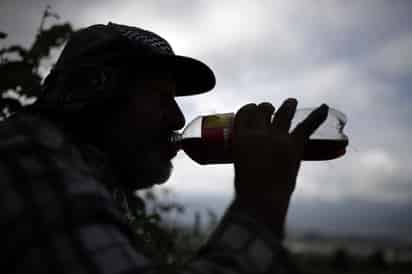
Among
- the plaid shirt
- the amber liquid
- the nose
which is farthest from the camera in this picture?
the amber liquid

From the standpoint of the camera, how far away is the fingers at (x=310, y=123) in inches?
52.9

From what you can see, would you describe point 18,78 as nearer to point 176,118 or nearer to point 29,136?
point 176,118

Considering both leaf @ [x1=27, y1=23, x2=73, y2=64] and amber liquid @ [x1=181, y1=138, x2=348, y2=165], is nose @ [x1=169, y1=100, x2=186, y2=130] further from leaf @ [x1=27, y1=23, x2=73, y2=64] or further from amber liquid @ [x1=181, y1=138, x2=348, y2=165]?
leaf @ [x1=27, y1=23, x2=73, y2=64]

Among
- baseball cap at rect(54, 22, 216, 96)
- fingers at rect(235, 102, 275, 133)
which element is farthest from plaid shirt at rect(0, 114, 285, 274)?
baseball cap at rect(54, 22, 216, 96)

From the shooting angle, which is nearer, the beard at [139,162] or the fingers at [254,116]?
the fingers at [254,116]

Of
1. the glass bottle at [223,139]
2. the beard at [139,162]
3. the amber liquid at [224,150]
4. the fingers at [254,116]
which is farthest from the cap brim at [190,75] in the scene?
the fingers at [254,116]

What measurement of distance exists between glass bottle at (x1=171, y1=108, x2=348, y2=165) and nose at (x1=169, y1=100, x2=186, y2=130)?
23 cm

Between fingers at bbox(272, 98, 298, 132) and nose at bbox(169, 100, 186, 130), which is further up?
fingers at bbox(272, 98, 298, 132)

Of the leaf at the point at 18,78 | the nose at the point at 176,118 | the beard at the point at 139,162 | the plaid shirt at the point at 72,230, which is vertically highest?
the plaid shirt at the point at 72,230

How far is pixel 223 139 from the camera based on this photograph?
7.81 ft

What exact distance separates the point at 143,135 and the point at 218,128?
60 cm

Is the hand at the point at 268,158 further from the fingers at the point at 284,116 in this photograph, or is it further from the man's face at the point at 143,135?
the man's face at the point at 143,135

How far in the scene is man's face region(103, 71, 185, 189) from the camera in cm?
179

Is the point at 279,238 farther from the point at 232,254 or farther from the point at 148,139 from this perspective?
the point at 148,139
